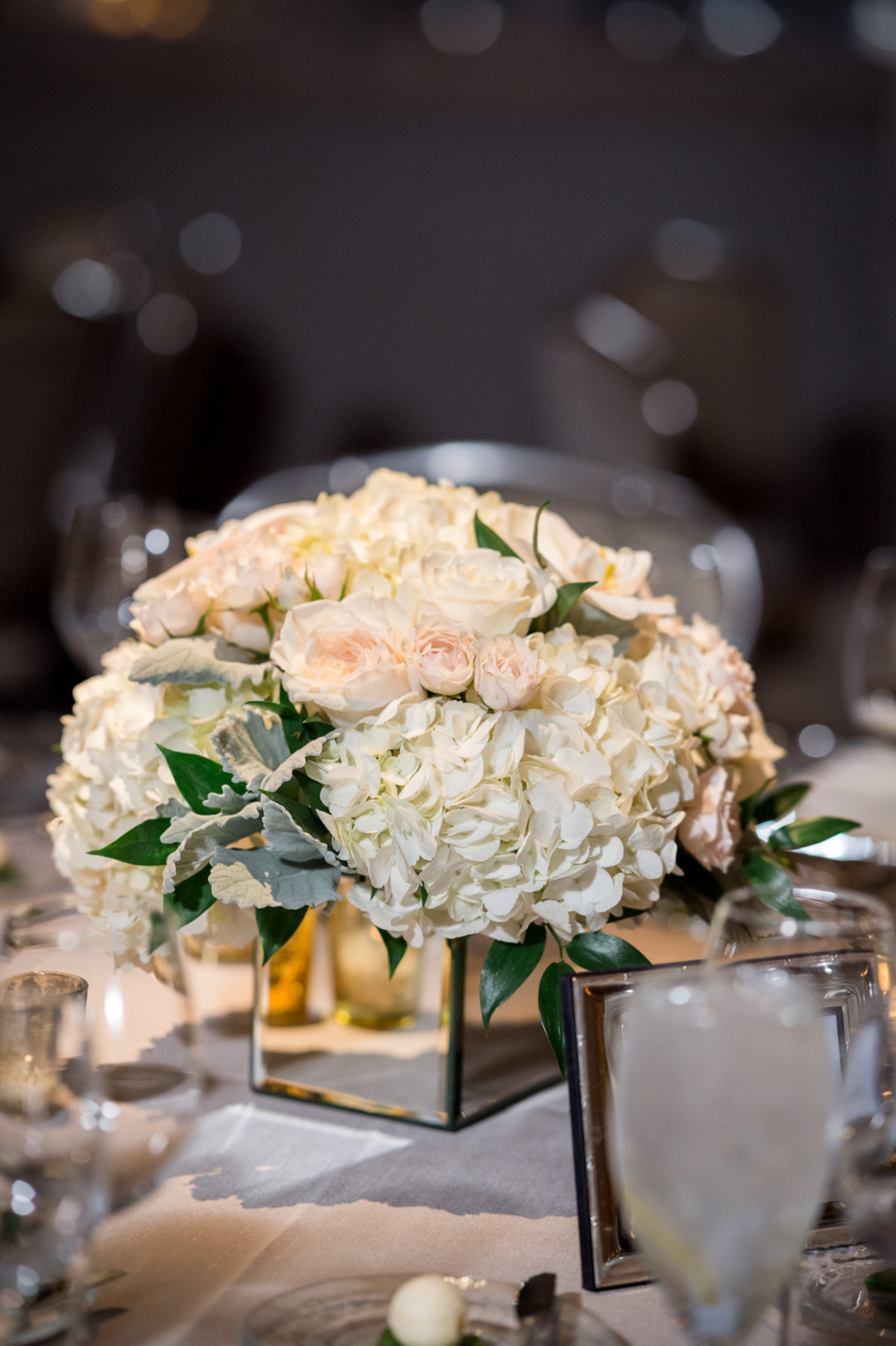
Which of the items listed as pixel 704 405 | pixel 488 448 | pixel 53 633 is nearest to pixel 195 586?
pixel 488 448

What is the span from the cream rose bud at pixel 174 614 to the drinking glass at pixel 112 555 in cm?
53

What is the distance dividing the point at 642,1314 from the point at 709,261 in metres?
4.68

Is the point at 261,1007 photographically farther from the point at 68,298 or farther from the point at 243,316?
the point at 243,316

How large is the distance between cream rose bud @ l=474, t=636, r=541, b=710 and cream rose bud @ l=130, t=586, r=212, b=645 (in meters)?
0.18

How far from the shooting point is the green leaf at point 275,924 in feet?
2.24

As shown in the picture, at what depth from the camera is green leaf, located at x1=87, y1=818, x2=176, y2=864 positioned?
699mm

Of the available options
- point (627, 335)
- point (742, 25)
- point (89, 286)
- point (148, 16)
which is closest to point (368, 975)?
point (627, 335)

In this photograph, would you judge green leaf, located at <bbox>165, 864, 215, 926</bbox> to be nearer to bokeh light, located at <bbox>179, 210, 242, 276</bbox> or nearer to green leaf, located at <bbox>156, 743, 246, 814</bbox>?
green leaf, located at <bbox>156, 743, 246, 814</bbox>

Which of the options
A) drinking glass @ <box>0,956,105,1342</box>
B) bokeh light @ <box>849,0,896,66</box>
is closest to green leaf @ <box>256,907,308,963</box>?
drinking glass @ <box>0,956,105,1342</box>

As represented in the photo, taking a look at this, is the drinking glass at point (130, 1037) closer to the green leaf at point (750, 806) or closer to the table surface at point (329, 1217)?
the table surface at point (329, 1217)

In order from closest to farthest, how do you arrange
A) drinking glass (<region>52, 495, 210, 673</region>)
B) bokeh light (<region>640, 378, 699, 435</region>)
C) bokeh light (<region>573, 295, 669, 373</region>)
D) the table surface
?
A: the table surface → drinking glass (<region>52, 495, 210, 673</region>) → bokeh light (<region>640, 378, 699, 435</region>) → bokeh light (<region>573, 295, 669, 373</region>)

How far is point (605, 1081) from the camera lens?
58 centimetres

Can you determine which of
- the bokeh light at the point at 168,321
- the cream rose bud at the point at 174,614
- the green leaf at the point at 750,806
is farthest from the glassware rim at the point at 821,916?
the bokeh light at the point at 168,321

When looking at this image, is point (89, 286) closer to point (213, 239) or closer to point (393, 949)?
point (213, 239)
